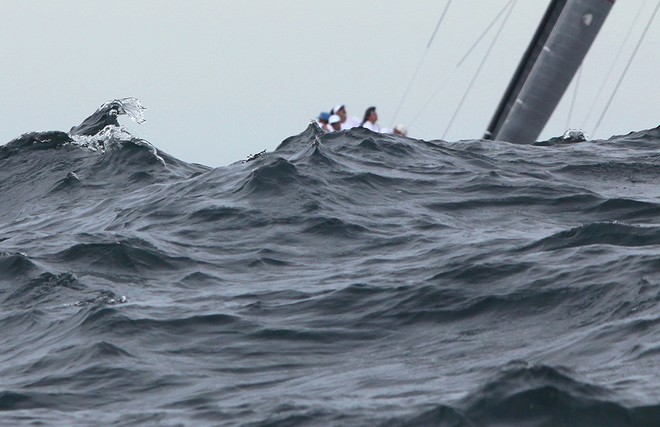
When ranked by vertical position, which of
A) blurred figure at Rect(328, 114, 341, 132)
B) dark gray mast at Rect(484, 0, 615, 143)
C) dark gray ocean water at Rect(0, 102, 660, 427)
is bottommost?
dark gray ocean water at Rect(0, 102, 660, 427)

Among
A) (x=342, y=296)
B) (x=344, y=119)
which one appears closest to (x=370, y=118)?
(x=344, y=119)

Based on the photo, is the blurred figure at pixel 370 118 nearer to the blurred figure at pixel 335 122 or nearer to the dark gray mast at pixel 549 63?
the blurred figure at pixel 335 122

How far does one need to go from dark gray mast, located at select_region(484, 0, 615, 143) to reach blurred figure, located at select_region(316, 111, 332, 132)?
19.5ft

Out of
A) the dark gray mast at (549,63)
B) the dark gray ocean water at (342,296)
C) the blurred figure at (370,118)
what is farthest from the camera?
the dark gray mast at (549,63)

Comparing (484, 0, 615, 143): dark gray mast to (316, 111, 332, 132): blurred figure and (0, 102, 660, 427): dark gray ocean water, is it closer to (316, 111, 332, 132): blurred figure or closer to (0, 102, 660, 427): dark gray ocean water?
(316, 111, 332, 132): blurred figure

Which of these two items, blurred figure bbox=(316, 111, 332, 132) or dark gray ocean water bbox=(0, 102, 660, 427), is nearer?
dark gray ocean water bbox=(0, 102, 660, 427)

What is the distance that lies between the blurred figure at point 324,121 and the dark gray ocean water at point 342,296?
601 cm

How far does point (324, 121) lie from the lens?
93.6 ft

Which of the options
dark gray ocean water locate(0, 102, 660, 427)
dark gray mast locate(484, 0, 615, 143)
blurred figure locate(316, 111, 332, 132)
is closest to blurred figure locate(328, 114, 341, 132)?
blurred figure locate(316, 111, 332, 132)

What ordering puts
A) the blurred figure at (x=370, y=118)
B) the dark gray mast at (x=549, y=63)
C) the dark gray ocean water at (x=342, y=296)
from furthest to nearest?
the dark gray mast at (x=549, y=63), the blurred figure at (x=370, y=118), the dark gray ocean water at (x=342, y=296)

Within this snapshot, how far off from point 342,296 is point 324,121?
1617 centimetres

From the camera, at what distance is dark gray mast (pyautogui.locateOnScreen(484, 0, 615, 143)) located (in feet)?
104

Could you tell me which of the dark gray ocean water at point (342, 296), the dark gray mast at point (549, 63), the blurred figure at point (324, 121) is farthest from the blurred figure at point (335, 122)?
the dark gray mast at point (549, 63)

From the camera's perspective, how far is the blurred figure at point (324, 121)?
2792 cm
